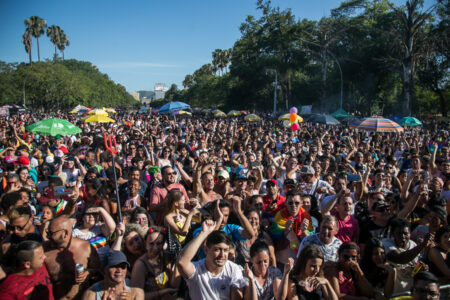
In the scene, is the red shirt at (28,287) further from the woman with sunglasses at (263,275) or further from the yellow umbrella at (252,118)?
the yellow umbrella at (252,118)

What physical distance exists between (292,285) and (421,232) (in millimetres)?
2175

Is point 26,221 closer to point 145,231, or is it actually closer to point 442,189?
point 145,231

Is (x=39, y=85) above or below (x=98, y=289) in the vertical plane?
above

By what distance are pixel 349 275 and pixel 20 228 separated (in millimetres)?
3380

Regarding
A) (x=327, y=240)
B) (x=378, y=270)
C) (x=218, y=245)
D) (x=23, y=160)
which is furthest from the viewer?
(x=23, y=160)

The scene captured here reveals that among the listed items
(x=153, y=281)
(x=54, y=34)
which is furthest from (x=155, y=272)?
(x=54, y=34)

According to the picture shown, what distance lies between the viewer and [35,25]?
61344 millimetres

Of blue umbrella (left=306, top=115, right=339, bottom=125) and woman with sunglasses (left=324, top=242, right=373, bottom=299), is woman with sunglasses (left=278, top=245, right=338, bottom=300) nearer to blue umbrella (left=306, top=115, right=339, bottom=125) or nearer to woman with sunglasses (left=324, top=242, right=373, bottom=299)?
woman with sunglasses (left=324, top=242, right=373, bottom=299)

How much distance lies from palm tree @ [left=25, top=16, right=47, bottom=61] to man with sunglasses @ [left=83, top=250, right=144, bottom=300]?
71283mm

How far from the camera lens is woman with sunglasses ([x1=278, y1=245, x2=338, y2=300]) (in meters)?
2.77

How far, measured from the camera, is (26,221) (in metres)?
3.53

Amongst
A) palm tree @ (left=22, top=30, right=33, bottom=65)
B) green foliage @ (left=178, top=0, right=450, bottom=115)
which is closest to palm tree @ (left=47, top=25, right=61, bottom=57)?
palm tree @ (left=22, top=30, right=33, bottom=65)

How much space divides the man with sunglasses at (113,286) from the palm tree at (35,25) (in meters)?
71.3

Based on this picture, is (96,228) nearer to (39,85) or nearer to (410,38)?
(410,38)
